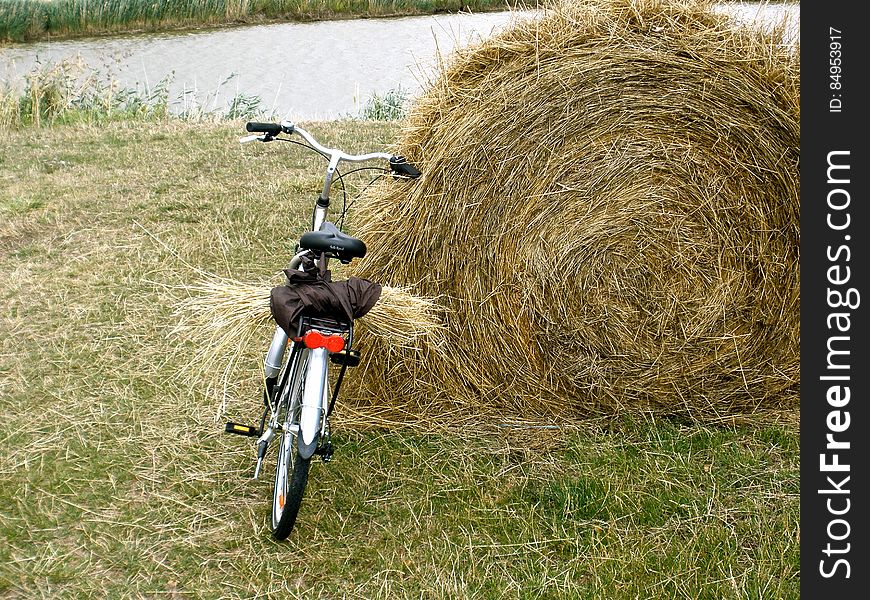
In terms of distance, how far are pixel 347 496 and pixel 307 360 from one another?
2.50ft

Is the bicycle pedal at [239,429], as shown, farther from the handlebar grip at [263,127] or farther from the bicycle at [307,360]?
the handlebar grip at [263,127]

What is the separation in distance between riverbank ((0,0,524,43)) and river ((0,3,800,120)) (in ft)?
1.19

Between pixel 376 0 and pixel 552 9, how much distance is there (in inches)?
497

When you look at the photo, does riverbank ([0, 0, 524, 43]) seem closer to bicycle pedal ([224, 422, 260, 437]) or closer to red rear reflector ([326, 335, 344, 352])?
bicycle pedal ([224, 422, 260, 437])

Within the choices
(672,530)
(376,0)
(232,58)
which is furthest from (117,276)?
(376,0)

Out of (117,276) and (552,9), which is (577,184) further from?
(117,276)

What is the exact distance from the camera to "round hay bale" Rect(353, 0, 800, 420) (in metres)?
3.67

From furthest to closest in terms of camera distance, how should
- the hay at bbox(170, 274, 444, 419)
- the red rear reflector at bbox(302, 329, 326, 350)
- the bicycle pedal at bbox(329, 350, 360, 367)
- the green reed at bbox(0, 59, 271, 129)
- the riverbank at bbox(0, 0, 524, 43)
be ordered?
the riverbank at bbox(0, 0, 524, 43)
the green reed at bbox(0, 59, 271, 129)
the hay at bbox(170, 274, 444, 419)
the bicycle pedal at bbox(329, 350, 360, 367)
the red rear reflector at bbox(302, 329, 326, 350)

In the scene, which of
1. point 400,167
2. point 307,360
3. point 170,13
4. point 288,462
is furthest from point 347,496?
point 170,13

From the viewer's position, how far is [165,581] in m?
3.11

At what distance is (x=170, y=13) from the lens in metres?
14.3

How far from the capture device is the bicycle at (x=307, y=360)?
9.63ft

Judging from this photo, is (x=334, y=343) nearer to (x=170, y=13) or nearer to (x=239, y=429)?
(x=239, y=429)

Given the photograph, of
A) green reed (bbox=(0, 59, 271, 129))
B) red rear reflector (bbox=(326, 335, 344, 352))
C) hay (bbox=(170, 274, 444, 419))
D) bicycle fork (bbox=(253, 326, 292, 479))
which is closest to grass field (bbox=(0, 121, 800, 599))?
bicycle fork (bbox=(253, 326, 292, 479))
